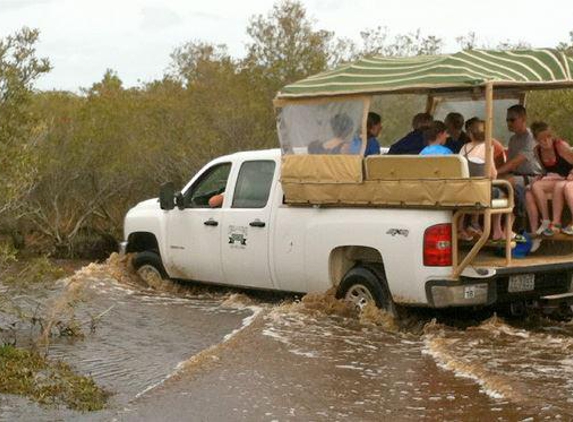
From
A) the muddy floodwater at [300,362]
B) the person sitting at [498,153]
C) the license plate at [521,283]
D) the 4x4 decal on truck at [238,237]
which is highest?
the person sitting at [498,153]

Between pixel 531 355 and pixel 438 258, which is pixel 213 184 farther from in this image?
pixel 531 355

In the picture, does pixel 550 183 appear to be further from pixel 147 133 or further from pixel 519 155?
pixel 147 133

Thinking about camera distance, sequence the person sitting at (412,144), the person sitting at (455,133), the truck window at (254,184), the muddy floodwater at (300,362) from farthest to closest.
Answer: the person sitting at (455,133), the truck window at (254,184), the person sitting at (412,144), the muddy floodwater at (300,362)

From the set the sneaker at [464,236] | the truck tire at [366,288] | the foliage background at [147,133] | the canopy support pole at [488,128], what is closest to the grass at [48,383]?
the truck tire at [366,288]

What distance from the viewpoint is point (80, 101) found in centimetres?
2633

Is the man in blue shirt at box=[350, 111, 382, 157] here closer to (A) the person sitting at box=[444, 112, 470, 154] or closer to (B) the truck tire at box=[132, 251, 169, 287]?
(A) the person sitting at box=[444, 112, 470, 154]

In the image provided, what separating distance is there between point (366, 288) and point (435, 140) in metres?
1.49

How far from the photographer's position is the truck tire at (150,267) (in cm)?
1320

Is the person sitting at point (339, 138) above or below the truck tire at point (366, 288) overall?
above

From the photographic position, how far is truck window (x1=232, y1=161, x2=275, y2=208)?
11695 mm

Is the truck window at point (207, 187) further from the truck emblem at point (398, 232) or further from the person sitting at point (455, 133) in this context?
the truck emblem at point (398, 232)

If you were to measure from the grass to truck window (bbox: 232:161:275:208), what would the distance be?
11.4ft

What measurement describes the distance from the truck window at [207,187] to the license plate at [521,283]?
3.56m

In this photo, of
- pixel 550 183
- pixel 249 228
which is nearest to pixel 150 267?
pixel 249 228
